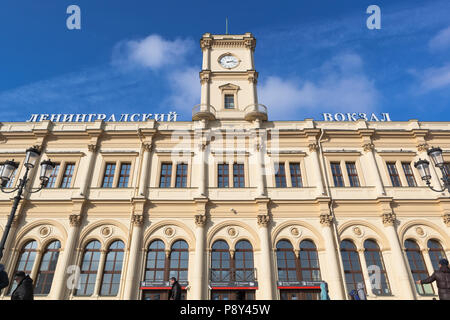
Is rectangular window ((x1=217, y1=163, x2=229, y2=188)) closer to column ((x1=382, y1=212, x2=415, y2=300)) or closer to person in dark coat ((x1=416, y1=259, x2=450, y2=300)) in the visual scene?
column ((x1=382, y1=212, x2=415, y2=300))

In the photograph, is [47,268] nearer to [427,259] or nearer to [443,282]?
[443,282]

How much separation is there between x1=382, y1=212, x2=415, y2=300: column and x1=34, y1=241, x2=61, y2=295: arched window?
21.5 metres

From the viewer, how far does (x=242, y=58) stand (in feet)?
91.8

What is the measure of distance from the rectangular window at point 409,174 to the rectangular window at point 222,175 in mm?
13461

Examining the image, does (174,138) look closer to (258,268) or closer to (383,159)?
(258,268)

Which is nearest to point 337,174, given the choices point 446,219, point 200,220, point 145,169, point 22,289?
point 446,219

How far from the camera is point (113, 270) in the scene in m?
18.1

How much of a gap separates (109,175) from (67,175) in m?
3.12

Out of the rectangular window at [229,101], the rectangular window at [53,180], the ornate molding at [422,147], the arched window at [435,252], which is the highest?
the rectangular window at [229,101]

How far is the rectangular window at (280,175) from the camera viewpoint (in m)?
21.1

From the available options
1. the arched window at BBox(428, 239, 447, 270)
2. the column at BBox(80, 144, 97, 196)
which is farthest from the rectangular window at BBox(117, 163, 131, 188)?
the arched window at BBox(428, 239, 447, 270)

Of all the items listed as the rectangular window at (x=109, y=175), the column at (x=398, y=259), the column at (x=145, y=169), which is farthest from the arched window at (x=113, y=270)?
the column at (x=398, y=259)

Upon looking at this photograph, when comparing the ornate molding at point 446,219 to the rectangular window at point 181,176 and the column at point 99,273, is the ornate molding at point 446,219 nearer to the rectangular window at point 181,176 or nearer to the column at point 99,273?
the rectangular window at point 181,176

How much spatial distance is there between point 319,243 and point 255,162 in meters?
7.15
